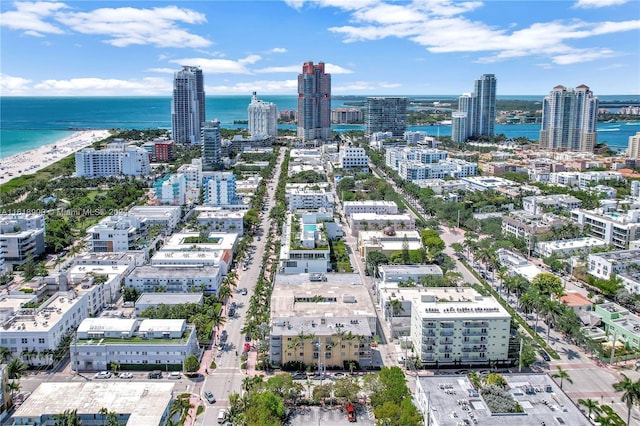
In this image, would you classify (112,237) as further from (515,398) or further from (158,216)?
(515,398)

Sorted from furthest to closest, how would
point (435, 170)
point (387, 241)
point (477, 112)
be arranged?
point (477, 112), point (435, 170), point (387, 241)

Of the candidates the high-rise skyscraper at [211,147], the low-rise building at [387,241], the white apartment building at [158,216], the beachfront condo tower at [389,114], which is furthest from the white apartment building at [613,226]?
the beachfront condo tower at [389,114]

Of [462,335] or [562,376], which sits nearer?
[562,376]

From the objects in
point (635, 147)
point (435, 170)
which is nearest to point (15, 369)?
point (435, 170)

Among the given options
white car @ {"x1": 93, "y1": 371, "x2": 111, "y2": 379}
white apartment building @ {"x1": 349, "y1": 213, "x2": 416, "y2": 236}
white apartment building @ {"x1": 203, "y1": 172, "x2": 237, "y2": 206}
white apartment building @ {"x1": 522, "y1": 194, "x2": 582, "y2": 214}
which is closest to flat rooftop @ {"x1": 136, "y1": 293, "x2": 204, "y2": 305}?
white car @ {"x1": 93, "y1": 371, "x2": 111, "y2": 379}

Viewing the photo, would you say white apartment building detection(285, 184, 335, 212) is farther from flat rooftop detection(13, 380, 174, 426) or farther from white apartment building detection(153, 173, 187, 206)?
flat rooftop detection(13, 380, 174, 426)

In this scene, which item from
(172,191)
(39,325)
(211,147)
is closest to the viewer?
(39,325)
